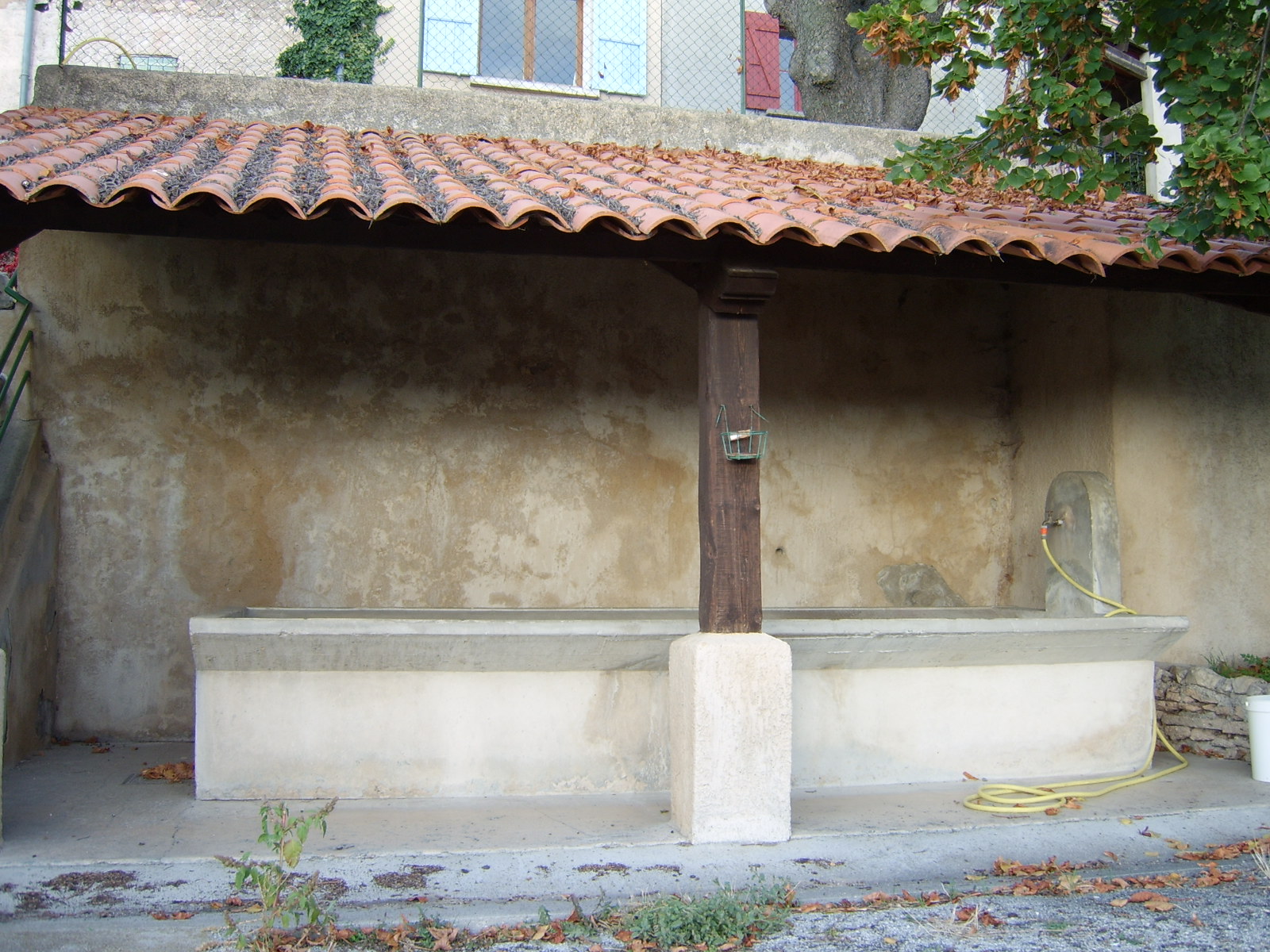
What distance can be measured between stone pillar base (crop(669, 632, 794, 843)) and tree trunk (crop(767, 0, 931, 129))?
7939 millimetres

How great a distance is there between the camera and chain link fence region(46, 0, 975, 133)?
10.9 metres

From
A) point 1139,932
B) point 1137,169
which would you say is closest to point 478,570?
point 1139,932

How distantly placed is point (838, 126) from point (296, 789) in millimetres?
6087

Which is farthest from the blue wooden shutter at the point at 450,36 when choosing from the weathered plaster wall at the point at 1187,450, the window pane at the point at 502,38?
the weathered plaster wall at the point at 1187,450

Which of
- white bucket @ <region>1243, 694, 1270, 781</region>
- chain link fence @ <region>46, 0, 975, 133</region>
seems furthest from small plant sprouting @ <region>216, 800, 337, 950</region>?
chain link fence @ <region>46, 0, 975, 133</region>

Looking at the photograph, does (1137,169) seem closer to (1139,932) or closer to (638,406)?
(638,406)

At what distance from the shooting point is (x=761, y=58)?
11945 mm

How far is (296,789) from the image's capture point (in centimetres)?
513

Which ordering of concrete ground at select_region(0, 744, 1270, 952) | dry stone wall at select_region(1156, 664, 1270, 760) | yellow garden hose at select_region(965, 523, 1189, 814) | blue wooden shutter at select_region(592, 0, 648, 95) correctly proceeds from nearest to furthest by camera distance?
concrete ground at select_region(0, 744, 1270, 952), yellow garden hose at select_region(965, 523, 1189, 814), dry stone wall at select_region(1156, 664, 1270, 760), blue wooden shutter at select_region(592, 0, 648, 95)

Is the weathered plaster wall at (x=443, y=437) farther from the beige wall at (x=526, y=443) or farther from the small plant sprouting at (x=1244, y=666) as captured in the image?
the small plant sprouting at (x=1244, y=666)

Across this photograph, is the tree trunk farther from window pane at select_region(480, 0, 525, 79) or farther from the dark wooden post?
the dark wooden post

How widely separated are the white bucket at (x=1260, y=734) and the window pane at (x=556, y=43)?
867 centimetres

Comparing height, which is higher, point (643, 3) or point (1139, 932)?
point (643, 3)

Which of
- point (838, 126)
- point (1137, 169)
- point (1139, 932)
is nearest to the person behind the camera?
point (1139, 932)
